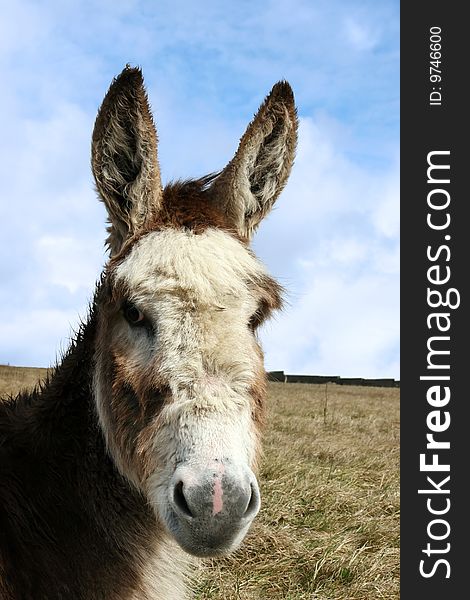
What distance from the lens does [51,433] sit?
3.81 metres

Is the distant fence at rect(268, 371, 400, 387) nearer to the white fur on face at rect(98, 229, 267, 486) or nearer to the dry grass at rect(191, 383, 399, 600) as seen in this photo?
the dry grass at rect(191, 383, 399, 600)

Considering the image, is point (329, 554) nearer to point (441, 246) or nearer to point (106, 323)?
point (441, 246)

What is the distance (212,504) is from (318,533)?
4.35m

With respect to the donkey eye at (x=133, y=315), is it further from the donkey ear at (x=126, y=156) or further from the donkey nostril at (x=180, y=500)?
the donkey nostril at (x=180, y=500)

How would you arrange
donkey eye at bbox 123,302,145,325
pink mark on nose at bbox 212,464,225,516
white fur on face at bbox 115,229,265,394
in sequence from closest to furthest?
pink mark on nose at bbox 212,464,225,516 → white fur on face at bbox 115,229,265,394 → donkey eye at bbox 123,302,145,325

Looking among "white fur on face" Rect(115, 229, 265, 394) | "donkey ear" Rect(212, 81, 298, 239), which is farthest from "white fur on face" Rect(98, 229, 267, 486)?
"donkey ear" Rect(212, 81, 298, 239)

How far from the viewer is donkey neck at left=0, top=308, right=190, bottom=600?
3.50 meters

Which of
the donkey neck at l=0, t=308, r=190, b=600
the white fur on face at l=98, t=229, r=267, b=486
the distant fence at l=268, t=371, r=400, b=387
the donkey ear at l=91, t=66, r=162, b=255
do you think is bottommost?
the donkey neck at l=0, t=308, r=190, b=600

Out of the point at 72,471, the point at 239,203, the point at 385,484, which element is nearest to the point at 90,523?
the point at 72,471

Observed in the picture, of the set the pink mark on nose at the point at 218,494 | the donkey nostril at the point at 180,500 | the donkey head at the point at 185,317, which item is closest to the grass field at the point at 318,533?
the donkey head at the point at 185,317

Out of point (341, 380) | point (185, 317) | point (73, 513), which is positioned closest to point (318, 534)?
point (73, 513)

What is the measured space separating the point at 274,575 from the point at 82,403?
2785 mm

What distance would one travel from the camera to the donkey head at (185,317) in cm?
294

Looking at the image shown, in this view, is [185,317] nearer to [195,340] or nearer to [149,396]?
[195,340]
